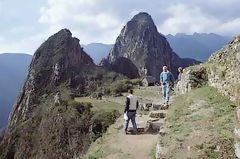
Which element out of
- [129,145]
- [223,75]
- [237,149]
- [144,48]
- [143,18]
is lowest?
[129,145]

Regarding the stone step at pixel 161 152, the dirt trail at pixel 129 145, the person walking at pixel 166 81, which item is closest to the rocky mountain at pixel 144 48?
the person walking at pixel 166 81

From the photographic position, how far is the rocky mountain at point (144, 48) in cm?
16475

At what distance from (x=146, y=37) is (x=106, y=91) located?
86887 millimetres

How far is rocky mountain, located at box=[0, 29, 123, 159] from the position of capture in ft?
224

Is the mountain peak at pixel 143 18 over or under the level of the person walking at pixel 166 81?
over

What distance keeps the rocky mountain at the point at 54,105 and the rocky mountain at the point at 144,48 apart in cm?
4115

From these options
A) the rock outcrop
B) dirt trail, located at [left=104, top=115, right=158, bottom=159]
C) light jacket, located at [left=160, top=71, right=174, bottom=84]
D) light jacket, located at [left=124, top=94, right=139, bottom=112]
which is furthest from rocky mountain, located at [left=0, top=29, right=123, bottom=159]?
dirt trail, located at [left=104, top=115, right=158, bottom=159]

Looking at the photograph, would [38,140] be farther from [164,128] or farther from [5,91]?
[5,91]

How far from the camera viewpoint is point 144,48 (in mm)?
166625

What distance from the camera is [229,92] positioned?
1355cm

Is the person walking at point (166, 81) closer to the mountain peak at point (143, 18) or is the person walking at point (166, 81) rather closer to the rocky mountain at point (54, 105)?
the rocky mountain at point (54, 105)

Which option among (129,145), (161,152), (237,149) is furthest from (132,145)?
(237,149)

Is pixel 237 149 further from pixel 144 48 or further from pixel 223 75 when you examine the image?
pixel 144 48

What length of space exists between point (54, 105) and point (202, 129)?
71914 mm
